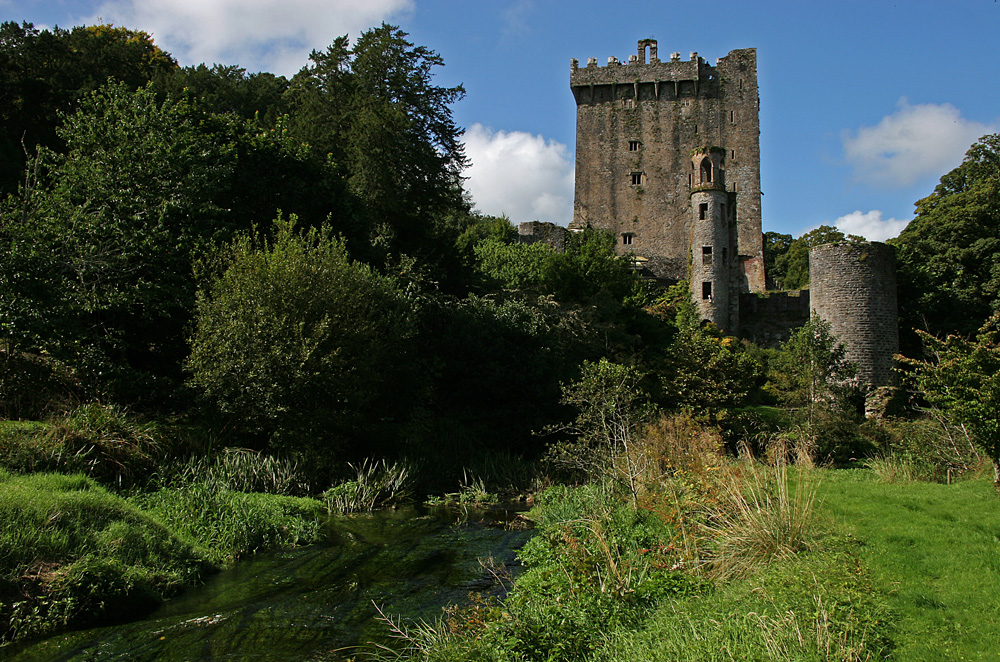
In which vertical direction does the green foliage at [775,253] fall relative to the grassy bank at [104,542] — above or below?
above

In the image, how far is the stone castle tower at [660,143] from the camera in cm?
5006

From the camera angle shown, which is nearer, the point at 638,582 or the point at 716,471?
the point at 638,582

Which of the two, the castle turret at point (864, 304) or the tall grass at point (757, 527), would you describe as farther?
the castle turret at point (864, 304)

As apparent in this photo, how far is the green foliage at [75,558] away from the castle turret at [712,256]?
31823mm

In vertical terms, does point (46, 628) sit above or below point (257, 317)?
below

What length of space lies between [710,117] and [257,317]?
145 feet

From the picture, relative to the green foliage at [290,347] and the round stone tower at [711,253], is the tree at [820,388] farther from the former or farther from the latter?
the green foliage at [290,347]

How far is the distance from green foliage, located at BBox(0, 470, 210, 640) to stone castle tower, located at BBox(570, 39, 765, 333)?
42.5m

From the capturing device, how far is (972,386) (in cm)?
1184

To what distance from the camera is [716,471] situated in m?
10.0

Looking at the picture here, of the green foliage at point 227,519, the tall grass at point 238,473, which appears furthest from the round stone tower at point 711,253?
the green foliage at point 227,519

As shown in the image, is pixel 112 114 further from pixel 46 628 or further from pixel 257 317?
pixel 46 628

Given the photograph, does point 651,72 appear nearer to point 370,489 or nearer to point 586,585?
point 370,489

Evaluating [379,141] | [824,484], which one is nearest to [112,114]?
[379,141]
